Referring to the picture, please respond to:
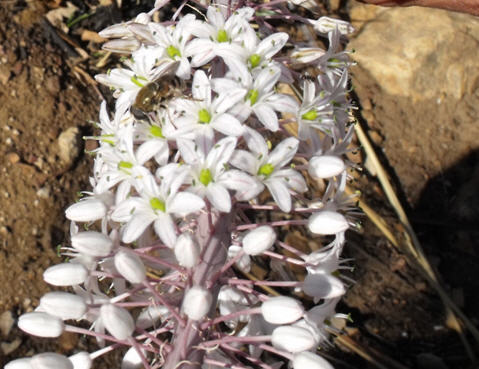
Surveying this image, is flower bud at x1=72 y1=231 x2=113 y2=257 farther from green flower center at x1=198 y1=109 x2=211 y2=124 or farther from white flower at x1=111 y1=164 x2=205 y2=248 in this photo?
green flower center at x1=198 y1=109 x2=211 y2=124

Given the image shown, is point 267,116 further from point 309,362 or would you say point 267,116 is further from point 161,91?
point 309,362

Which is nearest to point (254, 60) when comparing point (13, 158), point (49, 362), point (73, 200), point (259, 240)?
point (259, 240)

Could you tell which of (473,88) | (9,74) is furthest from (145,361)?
(473,88)

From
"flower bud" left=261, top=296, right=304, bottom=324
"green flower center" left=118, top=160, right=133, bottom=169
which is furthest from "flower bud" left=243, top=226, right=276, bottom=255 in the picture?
"green flower center" left=118, top=160, right=133, bottom=169

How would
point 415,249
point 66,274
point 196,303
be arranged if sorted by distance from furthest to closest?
1. point 415,249
2. point 66,274
3. point 196,303

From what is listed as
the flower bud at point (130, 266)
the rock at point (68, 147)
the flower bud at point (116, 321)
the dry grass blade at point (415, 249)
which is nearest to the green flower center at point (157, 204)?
the flower bud at point (130, 266)

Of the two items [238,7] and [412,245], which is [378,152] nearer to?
[412,245]

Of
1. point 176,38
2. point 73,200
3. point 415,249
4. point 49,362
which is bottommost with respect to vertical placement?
point 415,249
